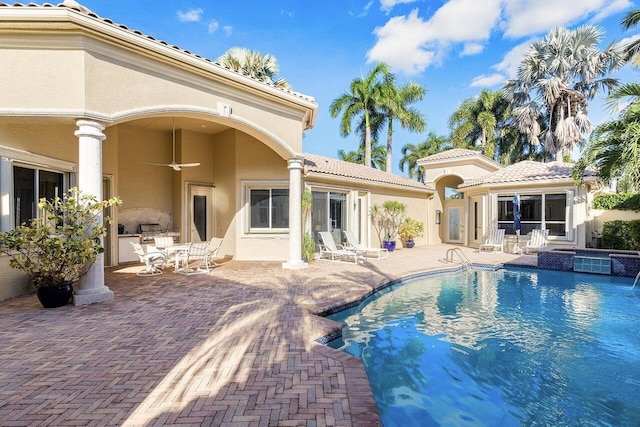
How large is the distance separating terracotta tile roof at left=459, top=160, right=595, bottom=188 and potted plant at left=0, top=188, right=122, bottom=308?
60.4ft

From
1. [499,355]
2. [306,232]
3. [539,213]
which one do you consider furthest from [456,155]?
[499,355]

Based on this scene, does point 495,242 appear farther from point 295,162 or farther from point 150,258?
point 150,258

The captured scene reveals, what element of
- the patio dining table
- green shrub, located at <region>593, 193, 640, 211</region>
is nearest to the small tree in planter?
the patio dining table

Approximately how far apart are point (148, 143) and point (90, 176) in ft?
22.5

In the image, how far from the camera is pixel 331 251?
42.9 ft

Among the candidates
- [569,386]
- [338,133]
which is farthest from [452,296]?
[338,133]

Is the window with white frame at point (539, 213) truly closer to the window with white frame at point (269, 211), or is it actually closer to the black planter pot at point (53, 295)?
the window with white frame at point (269, 211)

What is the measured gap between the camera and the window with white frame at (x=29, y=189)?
7.57 metres

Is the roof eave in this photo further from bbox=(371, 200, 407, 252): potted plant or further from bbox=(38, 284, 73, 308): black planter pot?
bbox=(38, 284, 73, 308): black planter pot

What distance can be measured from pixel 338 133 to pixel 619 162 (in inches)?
785

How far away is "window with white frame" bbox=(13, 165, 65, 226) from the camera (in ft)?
24.8

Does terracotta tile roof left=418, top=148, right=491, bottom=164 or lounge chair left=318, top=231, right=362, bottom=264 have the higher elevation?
terracotta tile roof left=418, top=148, right=491, bottom=164

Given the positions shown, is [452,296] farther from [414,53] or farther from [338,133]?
[414,53]

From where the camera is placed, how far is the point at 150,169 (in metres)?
13.1
